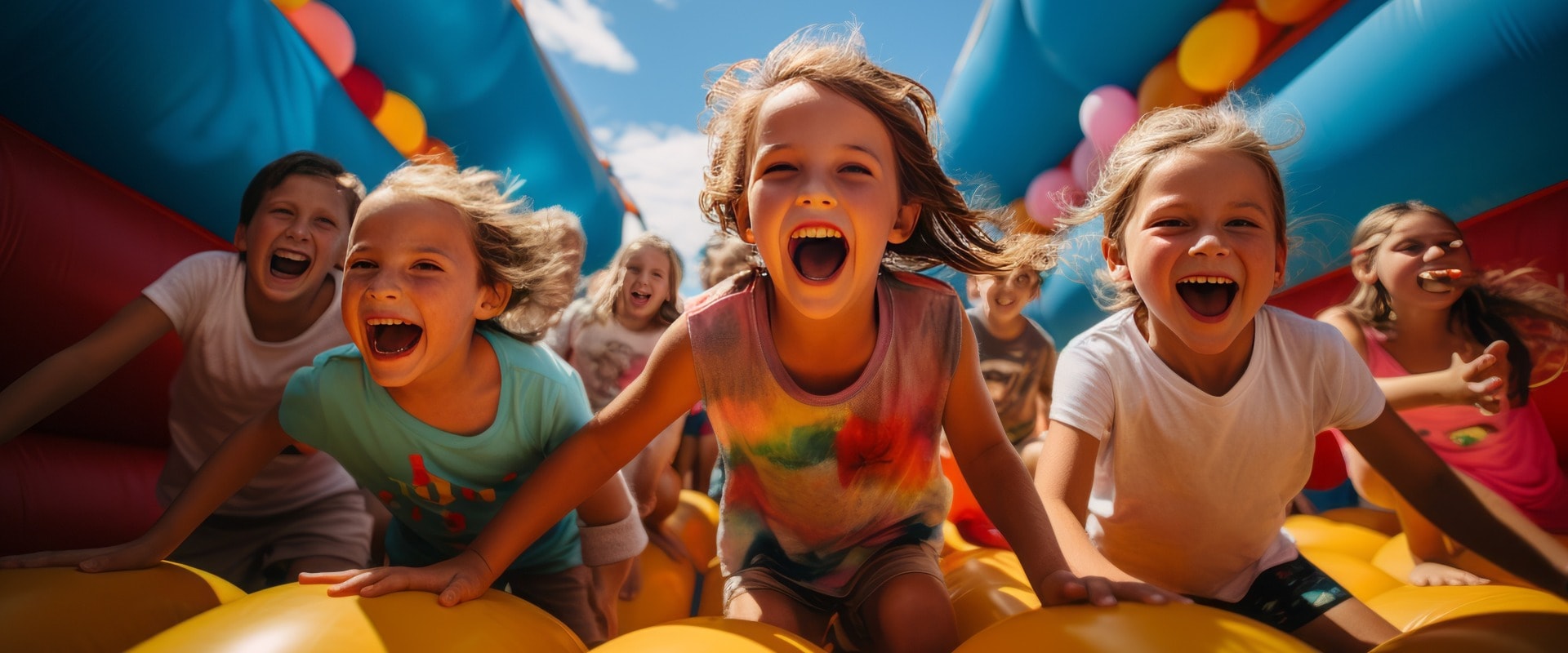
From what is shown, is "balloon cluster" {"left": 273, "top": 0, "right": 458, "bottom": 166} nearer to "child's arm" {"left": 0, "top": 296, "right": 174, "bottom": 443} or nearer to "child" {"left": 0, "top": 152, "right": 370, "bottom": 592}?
"child" {"left": 0, "top": 152, "right": 370, "bottom": 592}

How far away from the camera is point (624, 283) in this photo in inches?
102

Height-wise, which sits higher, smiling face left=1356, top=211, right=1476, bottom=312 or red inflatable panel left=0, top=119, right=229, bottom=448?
smiling face left=1356, top=211, right=1476, bottom=312

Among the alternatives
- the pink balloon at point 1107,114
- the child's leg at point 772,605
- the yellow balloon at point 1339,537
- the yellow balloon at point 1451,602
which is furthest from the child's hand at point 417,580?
the pink balloon at point 1107,114

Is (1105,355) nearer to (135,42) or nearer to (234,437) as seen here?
(234,437)

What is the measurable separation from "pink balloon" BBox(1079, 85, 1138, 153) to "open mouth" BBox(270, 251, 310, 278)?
2.18 meters

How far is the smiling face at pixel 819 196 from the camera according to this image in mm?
938

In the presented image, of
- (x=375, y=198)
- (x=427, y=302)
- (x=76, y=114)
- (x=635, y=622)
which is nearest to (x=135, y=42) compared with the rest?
(x=76, y=114)

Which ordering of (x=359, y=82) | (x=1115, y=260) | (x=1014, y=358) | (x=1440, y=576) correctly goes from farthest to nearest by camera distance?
1. (x=359, y=82)
2. (x=1014, y=358)
3. (x=1440, y=576)
4. (x=1115, y=260)

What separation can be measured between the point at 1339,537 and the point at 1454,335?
Result: 45cm

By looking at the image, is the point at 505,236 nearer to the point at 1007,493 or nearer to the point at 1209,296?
the point at 1007,493

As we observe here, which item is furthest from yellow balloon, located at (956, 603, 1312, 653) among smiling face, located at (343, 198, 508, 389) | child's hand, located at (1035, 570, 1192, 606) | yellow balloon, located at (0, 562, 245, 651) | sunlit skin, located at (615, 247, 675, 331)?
sunlit skin, located at (615, 247, 675, 331)

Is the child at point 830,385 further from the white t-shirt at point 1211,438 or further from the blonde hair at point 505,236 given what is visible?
the blonde hair at point 505,236

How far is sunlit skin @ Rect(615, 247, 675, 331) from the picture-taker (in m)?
2.59

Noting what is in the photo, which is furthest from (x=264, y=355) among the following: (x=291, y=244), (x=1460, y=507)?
(x=1460, y=507)
